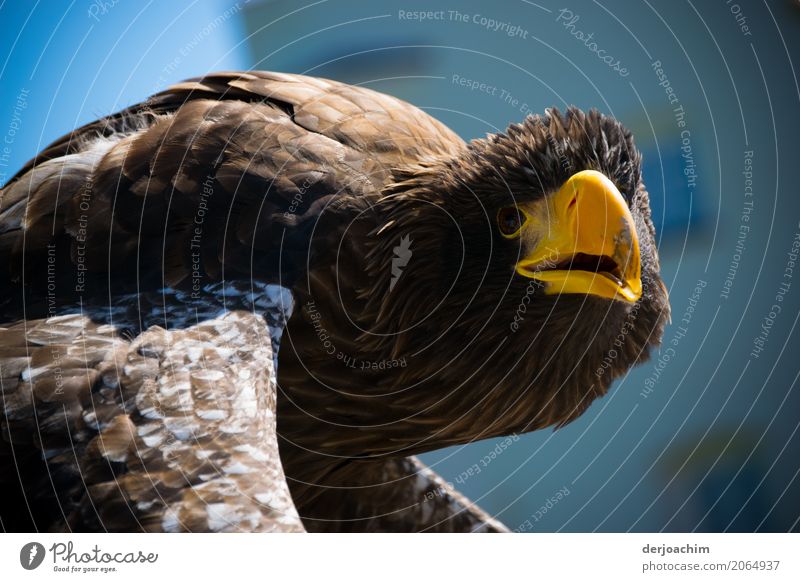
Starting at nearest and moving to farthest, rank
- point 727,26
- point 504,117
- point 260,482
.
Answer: point 260,482 → point 504,117 → point 727,26

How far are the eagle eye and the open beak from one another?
0.01 metres

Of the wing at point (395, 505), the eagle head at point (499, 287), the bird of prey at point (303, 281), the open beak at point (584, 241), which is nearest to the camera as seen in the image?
the bird of prey at point (303, 281)

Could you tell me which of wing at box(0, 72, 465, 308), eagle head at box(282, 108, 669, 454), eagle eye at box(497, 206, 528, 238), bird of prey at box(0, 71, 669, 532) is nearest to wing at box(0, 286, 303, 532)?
bird of prey at box(0, 71, 669, 532)

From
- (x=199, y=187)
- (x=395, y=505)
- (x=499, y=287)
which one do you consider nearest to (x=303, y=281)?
(x=199, y=187)

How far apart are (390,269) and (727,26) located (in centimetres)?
230

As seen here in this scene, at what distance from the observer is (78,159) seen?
2.75 metres

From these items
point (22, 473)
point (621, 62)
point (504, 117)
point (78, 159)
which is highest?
point (621, 62)

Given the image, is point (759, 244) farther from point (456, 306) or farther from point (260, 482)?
point (260, 482)

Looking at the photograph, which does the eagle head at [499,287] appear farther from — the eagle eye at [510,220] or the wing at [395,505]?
the wing at [395,505]

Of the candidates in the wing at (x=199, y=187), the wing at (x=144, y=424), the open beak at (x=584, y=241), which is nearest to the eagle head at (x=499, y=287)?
the open beak at (x=584, y=241)

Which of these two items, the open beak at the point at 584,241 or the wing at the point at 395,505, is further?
the wing at the point at 395,505

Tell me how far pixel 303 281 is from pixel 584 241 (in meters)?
0.82

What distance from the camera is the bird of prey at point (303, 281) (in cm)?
219

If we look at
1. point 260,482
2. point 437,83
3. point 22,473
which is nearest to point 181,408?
point 260,482
